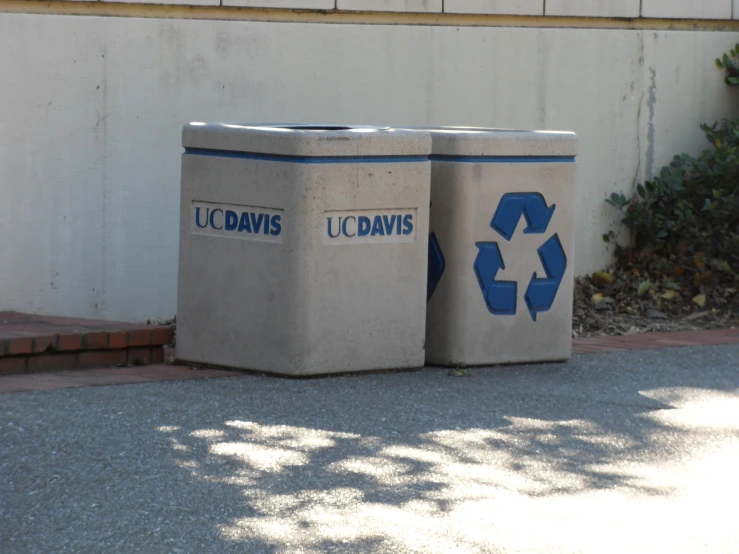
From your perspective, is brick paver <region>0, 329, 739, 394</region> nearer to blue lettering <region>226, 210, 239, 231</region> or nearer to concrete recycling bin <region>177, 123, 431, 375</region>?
concrete recycling bin <region>177, 123, 431, 375</region>

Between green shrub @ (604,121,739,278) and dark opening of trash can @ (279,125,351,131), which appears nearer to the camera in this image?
Result: dark opening of trash can @ (279,125,351,131)

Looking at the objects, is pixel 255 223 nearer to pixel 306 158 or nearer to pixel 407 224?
pixel 306 158

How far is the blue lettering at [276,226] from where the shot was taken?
5793 millimetres

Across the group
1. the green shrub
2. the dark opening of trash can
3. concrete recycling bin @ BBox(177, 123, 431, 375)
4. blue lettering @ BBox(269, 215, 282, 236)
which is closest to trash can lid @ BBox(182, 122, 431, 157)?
concrete recycling bin @ BBox(177, 123, 431, 375)

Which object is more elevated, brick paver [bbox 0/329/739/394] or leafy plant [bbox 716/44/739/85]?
leafy plant [bbox 716/44/739/85]

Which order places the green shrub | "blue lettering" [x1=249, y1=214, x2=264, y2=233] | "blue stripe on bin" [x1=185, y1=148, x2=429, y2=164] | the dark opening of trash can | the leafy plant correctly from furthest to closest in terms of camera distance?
1. the leafy plant
2. the green shrub
3. the dark opening of trash can
4. "blue lettering" [x1=249, y1=214, x2=264, y2=233]
5. "blue stripe on bin" [x1=185, y1=148, x2=429, y2=164]

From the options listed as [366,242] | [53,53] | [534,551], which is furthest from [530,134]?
[534,551]

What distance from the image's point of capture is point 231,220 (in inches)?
235

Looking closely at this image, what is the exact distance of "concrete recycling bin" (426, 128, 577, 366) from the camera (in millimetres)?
6230

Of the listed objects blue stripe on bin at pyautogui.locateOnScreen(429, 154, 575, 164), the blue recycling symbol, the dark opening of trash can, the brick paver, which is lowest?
the brick paver

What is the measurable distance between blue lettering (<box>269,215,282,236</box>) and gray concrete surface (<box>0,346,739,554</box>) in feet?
2.19

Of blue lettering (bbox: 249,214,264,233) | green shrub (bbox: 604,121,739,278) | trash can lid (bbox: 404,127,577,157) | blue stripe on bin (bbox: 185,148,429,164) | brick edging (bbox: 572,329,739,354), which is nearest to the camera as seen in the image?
blue stripe on bin (bbox: 185,148,429,164)

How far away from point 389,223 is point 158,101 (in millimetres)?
1867

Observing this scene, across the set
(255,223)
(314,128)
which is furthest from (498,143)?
(255,223)
